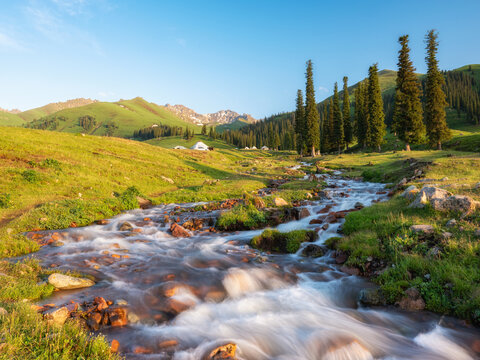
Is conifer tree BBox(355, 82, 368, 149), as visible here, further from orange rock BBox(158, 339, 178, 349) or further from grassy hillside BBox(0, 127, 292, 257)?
orange rock BBox(158, 339, 178, 349)

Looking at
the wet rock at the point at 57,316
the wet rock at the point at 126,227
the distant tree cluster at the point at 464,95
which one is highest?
the distant tree cluster at the point at 464,95

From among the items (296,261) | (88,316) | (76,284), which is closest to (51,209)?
(76,284)

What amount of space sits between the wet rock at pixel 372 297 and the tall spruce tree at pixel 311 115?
65.9 m

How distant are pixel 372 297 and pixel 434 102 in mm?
54940

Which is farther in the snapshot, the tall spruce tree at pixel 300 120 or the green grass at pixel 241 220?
the tall spruce tree at pixel 300 120

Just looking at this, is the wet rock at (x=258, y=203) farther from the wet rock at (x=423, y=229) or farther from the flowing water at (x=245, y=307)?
the wet rock at (x=423, y=229)

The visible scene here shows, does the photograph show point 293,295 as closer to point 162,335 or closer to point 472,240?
point 162,335

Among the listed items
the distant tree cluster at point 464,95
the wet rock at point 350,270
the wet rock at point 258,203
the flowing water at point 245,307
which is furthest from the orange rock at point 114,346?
the distant tree cluster at point 464,95

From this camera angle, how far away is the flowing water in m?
4.79

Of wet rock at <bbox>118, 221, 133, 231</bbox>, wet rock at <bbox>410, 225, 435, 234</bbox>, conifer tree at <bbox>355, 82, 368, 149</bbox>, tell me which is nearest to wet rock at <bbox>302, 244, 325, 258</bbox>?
wet rock at <bbox>410, 225, 435, 234</bbox>

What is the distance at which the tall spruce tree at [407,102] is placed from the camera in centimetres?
4566

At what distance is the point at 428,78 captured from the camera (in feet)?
152

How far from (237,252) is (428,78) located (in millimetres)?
56778

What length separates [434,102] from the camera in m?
45.4
